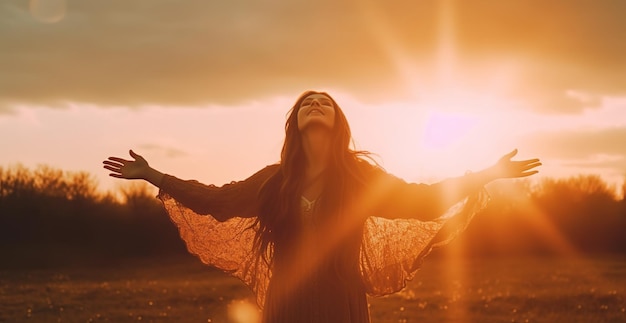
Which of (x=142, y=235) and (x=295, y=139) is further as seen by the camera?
(x=142, y=235)

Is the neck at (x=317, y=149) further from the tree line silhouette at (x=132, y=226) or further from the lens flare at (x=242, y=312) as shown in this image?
the tree line silhouette at (x=132, y=226)

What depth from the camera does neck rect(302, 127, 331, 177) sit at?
5809mm

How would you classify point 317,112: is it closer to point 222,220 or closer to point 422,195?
point 422,195

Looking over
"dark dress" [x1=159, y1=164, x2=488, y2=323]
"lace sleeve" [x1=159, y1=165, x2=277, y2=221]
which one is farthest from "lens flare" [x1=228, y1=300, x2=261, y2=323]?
"lace sleeve" [x1=159, y1=165, x2=277, y2=221]

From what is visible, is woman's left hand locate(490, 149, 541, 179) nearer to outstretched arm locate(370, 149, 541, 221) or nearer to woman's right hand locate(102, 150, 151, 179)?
outstretched arm locate(370, 149, 541, 221)

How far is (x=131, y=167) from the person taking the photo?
6.28 meters

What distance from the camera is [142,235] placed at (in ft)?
150

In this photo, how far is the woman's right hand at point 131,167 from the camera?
626 cm

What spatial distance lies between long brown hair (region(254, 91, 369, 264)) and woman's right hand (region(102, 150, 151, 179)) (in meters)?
0.98

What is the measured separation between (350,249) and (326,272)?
0.23 meters

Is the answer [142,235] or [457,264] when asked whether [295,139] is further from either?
[142,235]

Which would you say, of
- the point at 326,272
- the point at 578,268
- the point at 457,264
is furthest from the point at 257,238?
the point at 457,264

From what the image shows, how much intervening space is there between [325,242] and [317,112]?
2.94 feet

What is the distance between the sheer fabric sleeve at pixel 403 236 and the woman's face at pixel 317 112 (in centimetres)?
62
